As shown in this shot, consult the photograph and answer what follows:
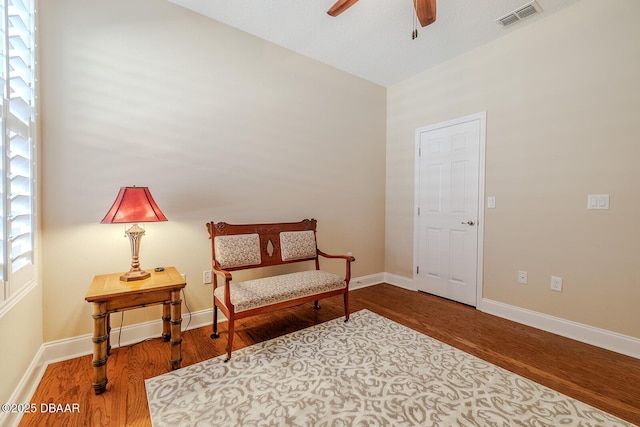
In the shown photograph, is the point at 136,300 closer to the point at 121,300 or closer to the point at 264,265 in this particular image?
the point at 121,300

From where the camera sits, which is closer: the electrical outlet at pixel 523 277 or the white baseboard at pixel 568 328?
the white baseboard at pixel 568 328

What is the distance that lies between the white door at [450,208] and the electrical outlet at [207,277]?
2.57m

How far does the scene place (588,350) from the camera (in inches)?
87.0

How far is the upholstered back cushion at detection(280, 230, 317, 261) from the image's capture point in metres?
2.86

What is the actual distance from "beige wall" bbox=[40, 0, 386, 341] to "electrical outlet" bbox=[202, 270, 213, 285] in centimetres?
6

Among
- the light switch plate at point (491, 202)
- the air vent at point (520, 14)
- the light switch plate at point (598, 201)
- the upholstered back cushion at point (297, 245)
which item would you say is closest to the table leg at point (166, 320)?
the upholstered back cushion at point (297, 245)

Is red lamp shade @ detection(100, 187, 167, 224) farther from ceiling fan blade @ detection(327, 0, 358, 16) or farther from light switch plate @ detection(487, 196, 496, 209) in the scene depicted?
light switch plate @ detection(487, 196, 496, 209)

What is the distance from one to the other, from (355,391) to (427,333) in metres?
1.08

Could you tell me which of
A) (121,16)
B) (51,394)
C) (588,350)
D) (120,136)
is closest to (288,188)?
(120,136)

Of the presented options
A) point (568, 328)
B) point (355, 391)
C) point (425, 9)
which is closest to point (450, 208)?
point (568, 328)

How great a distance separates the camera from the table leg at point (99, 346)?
1.64m

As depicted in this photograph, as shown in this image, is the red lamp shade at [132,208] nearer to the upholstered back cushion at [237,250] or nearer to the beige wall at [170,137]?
the beige wall at [170,137]

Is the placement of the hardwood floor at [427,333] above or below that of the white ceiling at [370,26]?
below

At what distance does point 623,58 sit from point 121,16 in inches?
157
